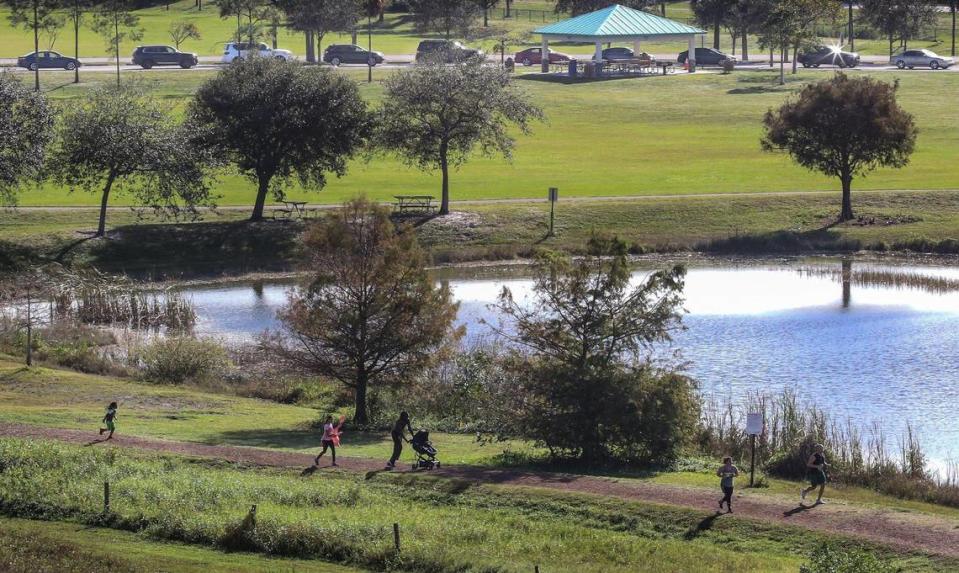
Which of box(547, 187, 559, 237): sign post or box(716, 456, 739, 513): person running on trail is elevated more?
box(547, 187, 559, 237): sign post

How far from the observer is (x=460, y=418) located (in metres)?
47.4

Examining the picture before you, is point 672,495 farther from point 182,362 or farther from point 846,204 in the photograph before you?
point 846,204

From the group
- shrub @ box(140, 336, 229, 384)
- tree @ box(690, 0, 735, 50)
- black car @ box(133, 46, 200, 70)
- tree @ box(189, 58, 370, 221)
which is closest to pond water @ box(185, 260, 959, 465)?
shrub @ box(140, 336, 229, 384)

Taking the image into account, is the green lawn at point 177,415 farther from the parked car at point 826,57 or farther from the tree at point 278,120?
the parked car at point 826,57

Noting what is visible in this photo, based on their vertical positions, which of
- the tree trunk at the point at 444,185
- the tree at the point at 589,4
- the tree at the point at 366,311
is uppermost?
the tree at the point at 589,4

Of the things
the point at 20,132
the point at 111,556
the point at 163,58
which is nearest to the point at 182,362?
the point at 111,556

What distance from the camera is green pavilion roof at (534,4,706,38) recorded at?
138625 mm

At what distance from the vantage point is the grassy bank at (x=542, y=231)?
74625 millimetres

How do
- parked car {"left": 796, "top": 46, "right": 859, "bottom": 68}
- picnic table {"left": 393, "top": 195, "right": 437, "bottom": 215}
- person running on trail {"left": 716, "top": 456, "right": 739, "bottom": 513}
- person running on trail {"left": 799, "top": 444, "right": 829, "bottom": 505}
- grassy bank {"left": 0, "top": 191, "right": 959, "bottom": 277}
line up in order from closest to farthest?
person running on trail {"left": 716, "top": 456, "right": 739, "bottom": 513}, person running on trail {"left": 799, "top": 444, "right": 829, "bottom": 505}, grassy bank {"left": 0, "top": 191, "right": 959, "bottom": 277}, picnic table {"left": 393, "top": 195, "right": 437, "bottom": 215}, parked car {"left": 796, "top": 46, "right": 859, "bottom": 68}

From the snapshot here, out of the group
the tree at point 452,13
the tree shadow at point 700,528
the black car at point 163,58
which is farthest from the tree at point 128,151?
the tree at point 452,13

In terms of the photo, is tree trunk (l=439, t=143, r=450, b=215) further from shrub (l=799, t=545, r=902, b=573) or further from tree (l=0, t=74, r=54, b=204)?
shrub (l=799, t=545, r=902, b=573)

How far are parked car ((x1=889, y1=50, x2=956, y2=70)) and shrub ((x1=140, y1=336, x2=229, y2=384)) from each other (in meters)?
102

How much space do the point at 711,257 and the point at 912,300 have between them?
1414 cm

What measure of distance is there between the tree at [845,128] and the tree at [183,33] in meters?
80.8
